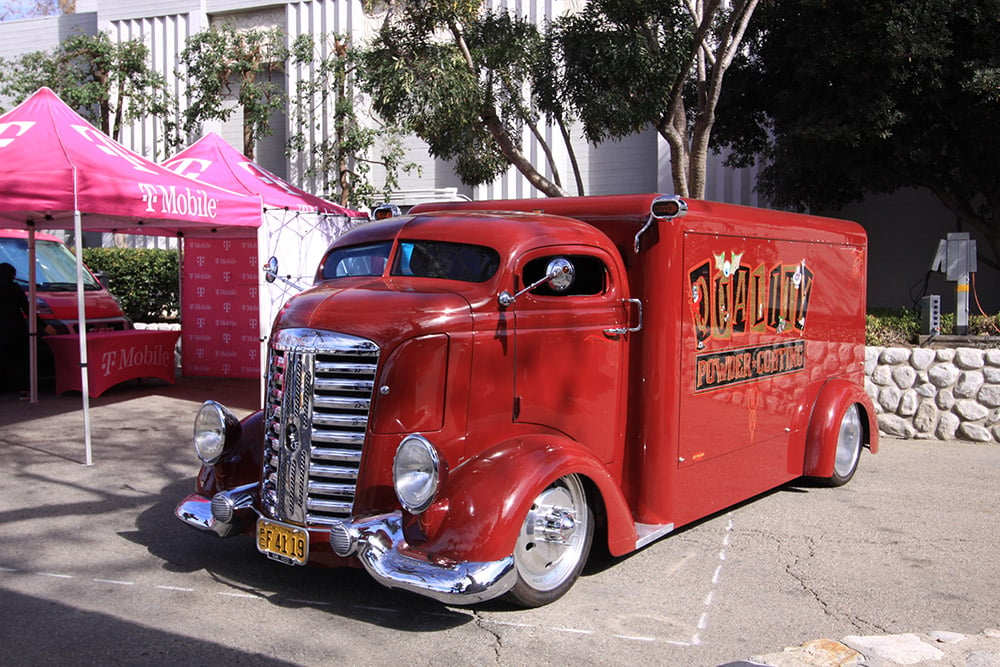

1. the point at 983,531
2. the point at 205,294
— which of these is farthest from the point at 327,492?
the point at 205,294

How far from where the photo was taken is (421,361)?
4.44m

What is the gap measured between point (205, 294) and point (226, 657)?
9489 millimetres

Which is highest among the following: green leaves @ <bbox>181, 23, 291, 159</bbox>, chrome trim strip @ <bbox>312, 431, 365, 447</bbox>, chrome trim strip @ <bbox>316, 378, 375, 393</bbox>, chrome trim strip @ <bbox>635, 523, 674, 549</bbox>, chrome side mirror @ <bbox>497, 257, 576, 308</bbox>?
green leaves @ <bbox>181, 23, 291, 159</bbox>

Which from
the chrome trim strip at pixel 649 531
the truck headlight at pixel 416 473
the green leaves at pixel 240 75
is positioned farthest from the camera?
the green leaves at pixel 240 75

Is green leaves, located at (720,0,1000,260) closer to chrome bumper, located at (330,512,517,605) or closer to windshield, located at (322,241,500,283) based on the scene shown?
windshield, located at (322,241,500,283)

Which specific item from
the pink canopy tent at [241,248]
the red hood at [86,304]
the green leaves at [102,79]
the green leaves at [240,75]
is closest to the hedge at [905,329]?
the pink canopy tent at [241,248]

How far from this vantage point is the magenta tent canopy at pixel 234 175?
38.2 feet

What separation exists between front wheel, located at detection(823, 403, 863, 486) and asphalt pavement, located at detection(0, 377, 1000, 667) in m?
1.02

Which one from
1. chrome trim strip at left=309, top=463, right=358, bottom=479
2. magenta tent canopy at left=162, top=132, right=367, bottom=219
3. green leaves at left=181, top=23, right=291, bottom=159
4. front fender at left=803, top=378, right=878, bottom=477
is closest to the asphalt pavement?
front fender at left=803, top=378, right=878, bottom=477

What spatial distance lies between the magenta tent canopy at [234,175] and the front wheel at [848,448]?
623 centimetres

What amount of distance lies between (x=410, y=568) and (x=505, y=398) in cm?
104

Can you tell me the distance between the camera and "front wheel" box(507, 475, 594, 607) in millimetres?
4539

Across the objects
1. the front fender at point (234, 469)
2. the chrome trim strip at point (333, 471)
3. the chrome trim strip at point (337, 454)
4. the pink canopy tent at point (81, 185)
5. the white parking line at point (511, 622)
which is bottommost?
the white parking line at point (511, 622)

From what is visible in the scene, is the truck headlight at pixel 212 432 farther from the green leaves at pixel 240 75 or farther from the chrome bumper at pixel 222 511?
the green leaves at pixel 240 75
